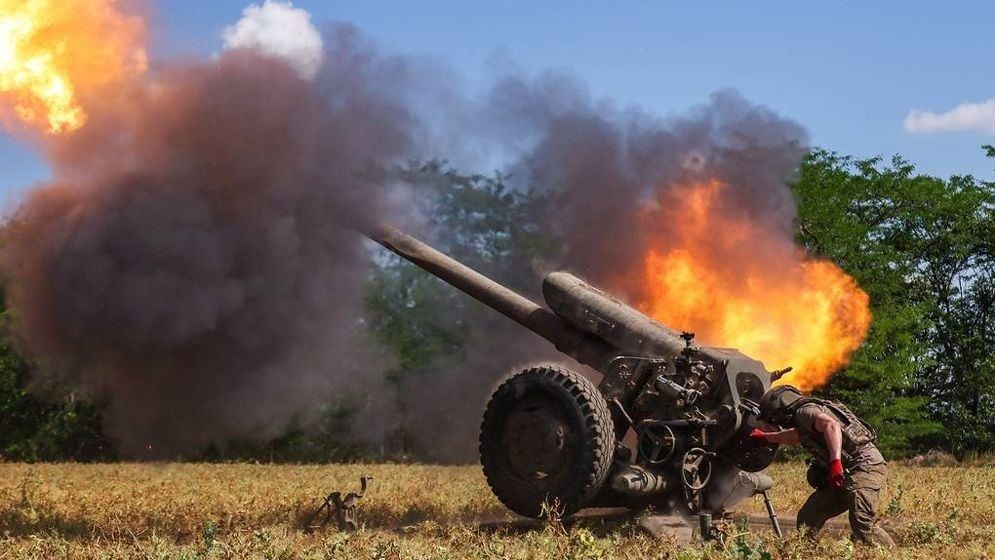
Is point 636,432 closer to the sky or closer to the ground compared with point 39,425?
closer to the sky

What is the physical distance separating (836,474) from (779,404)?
1.18m

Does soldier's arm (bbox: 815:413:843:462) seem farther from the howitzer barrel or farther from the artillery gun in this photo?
the howitzer barrel

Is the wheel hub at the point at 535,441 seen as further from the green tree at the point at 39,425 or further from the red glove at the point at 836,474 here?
the green tree at the point at 39,425

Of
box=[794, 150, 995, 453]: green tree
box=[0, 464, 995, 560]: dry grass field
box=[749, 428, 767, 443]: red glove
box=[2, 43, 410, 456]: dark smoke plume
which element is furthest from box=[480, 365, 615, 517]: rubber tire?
box=[794, 150, 995, 453]: green tree

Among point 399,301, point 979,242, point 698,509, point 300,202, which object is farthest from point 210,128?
point 979,242

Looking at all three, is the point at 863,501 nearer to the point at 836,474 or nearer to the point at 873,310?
the point at 836,474

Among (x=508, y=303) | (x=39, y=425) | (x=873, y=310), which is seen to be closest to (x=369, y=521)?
(x=508, y=303)

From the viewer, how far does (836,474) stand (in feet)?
31.3

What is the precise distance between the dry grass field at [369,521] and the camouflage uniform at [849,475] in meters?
0.31

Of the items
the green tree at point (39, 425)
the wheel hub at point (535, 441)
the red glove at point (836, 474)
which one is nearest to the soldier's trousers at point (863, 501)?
the red glove at point (836, 474)

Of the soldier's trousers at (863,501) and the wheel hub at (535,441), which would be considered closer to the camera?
the soldier's trousers at (863,501)

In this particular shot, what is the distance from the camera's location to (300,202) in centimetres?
1388

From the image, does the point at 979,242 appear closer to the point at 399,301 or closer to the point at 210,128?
the point at 399,301

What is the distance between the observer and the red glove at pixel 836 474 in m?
9.55
